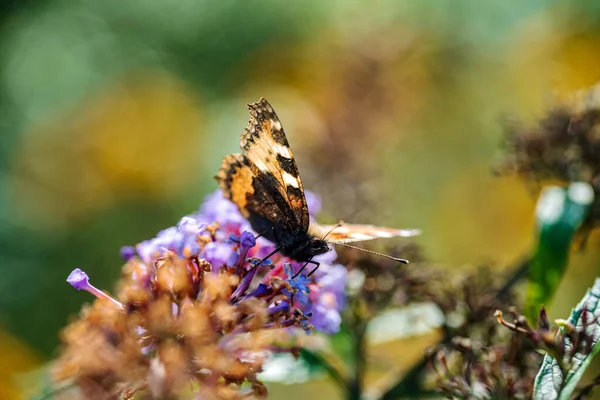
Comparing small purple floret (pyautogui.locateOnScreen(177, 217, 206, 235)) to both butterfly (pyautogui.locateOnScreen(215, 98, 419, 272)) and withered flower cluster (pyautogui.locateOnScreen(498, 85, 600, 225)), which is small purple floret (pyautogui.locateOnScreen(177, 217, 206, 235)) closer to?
butterfly (pyautogui.locateOnScreen(215, 98, 419, 272))

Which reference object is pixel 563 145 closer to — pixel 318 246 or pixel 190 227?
pixel 318 246

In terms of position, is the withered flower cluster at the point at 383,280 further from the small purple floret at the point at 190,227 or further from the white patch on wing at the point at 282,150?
the small purple floret at the point at 190,227

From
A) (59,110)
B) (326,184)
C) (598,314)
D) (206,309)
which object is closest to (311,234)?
(206,309)

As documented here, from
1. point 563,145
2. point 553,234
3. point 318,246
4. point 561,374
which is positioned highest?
point 563,145

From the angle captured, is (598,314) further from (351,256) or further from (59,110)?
(59,110)

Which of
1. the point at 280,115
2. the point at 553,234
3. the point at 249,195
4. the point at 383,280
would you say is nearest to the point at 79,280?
the point at 249,195

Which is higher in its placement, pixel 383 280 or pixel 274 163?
pixel 274 163
